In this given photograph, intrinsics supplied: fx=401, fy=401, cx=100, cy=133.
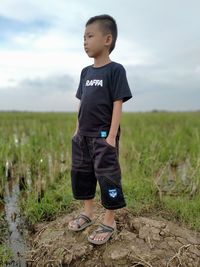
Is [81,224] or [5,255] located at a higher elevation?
[81,224]

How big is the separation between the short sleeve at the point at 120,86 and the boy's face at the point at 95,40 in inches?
7.3

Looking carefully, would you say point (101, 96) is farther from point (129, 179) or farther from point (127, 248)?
point (129, 179)

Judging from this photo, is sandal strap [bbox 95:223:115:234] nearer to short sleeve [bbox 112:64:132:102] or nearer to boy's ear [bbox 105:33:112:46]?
short sleeve [bbox 112:64:132:102]

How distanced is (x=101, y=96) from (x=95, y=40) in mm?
396

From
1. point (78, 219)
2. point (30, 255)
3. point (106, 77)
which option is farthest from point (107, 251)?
point (106, 77)

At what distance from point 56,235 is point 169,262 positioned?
0.93m

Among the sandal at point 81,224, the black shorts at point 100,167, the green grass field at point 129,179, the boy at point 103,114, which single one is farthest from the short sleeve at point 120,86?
the green grass field at point 129,179

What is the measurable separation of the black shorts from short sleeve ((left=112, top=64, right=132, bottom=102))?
331mm

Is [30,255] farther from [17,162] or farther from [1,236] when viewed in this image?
[17,162]

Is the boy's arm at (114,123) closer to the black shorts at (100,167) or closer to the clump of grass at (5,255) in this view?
the black shorts at (100,167)

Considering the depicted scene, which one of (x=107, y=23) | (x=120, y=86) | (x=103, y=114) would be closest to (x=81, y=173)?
(x=103, y=114)

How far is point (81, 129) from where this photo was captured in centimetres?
300

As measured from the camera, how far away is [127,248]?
2910mm

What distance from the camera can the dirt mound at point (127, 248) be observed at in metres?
2.84
